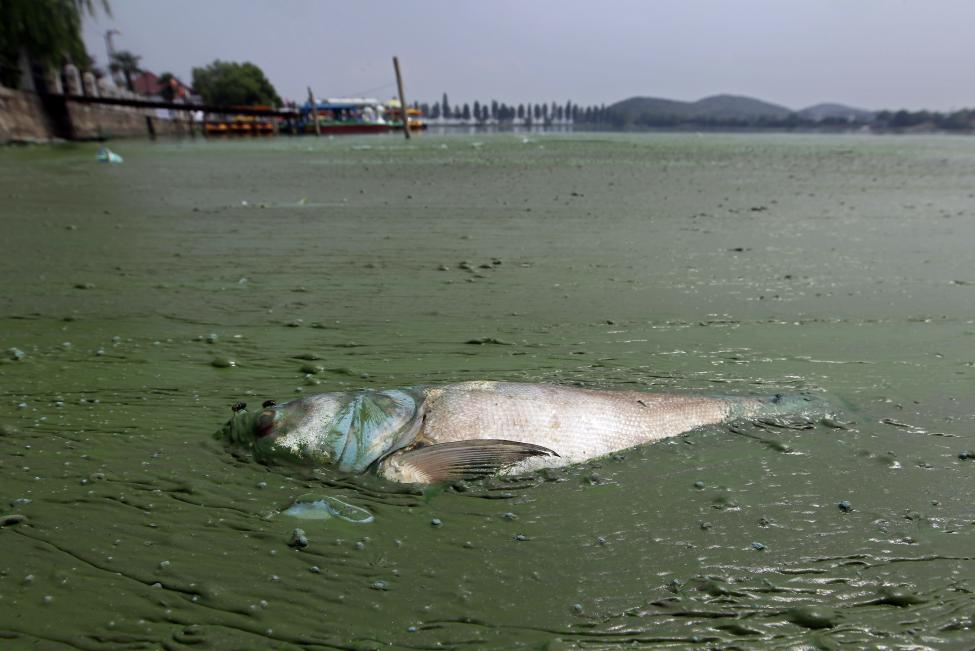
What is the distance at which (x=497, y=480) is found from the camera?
2598 mm

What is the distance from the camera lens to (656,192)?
38.4 feet

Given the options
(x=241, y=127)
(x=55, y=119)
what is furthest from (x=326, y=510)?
(x=241, y=127)

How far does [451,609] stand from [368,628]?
25 centimetres

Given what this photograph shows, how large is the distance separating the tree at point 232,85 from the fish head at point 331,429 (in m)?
80.1

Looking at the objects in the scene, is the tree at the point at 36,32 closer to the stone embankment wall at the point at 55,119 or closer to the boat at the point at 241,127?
the stone embankment wall at the point at 55,119

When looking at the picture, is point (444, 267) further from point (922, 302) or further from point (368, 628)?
point (368, 628)

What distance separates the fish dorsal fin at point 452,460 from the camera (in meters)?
2.56

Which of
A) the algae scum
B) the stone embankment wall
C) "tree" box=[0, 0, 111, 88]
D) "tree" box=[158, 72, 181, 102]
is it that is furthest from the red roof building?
the algae scum

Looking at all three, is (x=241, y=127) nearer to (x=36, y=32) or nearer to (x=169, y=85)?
(x=36, y=32)

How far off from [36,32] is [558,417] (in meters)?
36.6

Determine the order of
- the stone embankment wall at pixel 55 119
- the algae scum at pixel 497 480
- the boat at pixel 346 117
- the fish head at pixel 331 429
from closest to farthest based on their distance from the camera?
1. the algae scum at pixel 497 480
2. the fish head at pixel 331 429
3. the stone embankment wall at pixel 55 119
4. the boat at pixel 346 117

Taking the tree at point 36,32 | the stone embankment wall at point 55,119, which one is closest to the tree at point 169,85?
the stone embankment wall at point 55,119

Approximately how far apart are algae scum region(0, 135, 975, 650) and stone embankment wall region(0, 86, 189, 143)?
2204 cm

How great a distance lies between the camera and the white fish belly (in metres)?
2.71
